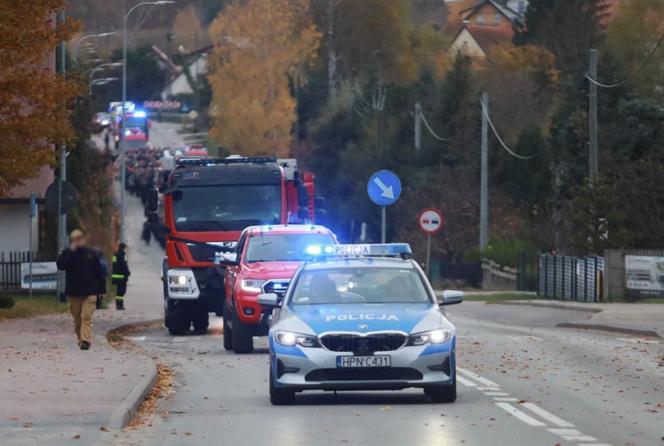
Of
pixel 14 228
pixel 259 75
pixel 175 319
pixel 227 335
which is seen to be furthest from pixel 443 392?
pixel 259 75

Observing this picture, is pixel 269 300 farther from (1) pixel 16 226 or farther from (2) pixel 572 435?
(1) pixel 16 226

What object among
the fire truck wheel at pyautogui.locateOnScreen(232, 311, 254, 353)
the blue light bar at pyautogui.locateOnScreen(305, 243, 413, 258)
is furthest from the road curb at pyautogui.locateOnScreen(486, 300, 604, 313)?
the blue light bar at pyautogui.locateOnScreen(305, 243, 413, 258)

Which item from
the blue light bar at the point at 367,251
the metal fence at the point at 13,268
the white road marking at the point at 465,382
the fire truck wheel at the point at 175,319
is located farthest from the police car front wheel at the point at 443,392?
the metal fence at the point at 13,268

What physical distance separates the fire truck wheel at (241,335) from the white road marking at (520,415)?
853 centimetres

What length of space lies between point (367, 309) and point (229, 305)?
899 cm

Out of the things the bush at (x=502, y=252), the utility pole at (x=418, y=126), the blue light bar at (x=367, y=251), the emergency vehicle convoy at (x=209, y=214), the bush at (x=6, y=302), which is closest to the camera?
the blue light bar at (x=367, y=251)

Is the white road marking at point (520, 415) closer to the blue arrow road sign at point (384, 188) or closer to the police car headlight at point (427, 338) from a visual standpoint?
the police car headlight at point (427, 338)

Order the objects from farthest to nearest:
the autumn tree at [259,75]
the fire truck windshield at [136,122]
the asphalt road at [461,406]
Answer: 1. the fire truck windshield at [136,122]
2. the autumn tree at [259,75]
3. the asphalt road at [461,406]

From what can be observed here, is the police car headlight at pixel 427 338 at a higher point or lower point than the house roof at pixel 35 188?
lower

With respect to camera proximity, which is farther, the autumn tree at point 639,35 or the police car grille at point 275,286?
the autumn tree at point 639,35

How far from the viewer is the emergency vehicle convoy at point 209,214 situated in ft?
97.1

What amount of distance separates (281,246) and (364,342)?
10111 mm

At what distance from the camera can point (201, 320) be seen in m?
31.6

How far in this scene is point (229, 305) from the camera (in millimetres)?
25719
